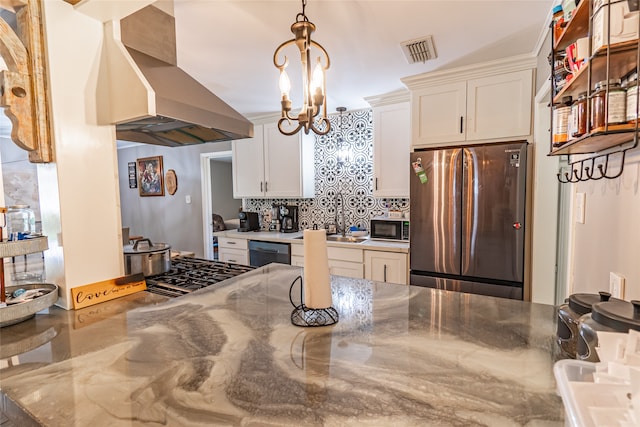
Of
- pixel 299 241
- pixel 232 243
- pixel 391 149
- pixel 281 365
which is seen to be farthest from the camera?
pixel 232 243

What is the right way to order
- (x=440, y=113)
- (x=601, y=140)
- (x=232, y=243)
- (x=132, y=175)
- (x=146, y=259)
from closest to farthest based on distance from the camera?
1. (x=601, y=140)
2. (x=146, y=259)
3. (x=440, y=113)
4. (x=232, y=243)
5. (x=132, y=175)

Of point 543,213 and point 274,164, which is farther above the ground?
point 274,164

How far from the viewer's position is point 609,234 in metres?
1.14

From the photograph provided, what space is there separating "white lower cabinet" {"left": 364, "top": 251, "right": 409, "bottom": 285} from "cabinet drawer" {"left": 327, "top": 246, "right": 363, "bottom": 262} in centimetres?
7

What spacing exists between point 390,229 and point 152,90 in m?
2.47

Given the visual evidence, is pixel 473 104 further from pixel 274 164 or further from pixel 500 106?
pixel 274 164

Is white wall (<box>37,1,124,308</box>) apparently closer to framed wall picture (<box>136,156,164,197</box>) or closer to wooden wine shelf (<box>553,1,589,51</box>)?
wooden wine shelf (<box>553,1,589,51</box>)

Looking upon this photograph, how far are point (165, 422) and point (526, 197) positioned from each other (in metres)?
2.57

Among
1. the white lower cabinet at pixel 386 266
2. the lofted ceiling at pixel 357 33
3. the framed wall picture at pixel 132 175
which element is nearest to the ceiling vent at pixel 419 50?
the lofted ceiling at pixel 357 33

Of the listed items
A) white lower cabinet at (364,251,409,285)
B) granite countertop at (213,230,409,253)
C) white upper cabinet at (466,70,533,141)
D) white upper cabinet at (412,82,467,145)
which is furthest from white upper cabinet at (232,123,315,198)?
white upper cabinet at (466,70,533,141)

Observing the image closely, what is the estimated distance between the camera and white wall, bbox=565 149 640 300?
95cm

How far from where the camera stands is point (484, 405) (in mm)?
679

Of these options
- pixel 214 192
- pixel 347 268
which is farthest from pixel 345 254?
pixel 214 192

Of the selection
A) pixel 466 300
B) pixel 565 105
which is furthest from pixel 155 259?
pixel 565 105
